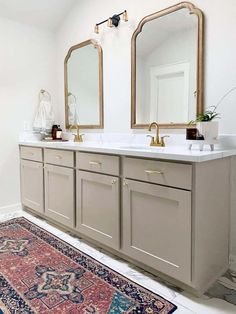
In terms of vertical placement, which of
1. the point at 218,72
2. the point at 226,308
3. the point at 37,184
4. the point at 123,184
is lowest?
the point at 226,308

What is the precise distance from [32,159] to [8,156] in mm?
364

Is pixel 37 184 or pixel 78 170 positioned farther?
pixel 37 184

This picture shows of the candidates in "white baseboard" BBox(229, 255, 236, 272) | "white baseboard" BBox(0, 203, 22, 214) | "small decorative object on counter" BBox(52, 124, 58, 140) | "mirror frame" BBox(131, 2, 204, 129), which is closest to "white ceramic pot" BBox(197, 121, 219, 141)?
"mirror frame" BBox(131, 2, 204, 129)

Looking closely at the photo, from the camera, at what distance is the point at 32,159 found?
9.74 feet

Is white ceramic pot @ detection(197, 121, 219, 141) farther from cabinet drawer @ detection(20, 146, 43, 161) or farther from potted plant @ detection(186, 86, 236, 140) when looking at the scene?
cabinet drawer @ detection(20, 146, 43, 161)

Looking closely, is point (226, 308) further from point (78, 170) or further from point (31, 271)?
point (78, 170)

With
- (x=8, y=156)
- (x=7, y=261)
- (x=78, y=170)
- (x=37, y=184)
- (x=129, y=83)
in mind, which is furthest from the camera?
(x=8, y=156)

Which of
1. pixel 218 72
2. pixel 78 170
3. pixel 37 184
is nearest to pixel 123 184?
pixel 78 170

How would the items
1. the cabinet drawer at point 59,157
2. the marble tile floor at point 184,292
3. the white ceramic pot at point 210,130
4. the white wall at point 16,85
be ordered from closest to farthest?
the marble tile floor at point 184,292 → the white ceramic pot at point 210,130 → the cabinet drawer at point 59,157 → the white wall at point 16,85

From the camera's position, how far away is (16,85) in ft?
10.2

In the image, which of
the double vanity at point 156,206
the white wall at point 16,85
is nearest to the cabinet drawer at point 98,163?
the double vanity at point 156,206

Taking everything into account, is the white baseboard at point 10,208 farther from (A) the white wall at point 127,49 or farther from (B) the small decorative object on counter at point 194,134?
(B) the small decorative object on counter at point 194,134

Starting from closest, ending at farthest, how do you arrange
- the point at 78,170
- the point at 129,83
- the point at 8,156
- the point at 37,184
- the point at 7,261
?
the point at 7,261
the point at 78,170
the point at 129,83
the point at 37,184
the point at 8,156

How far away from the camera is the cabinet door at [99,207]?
198 cm
